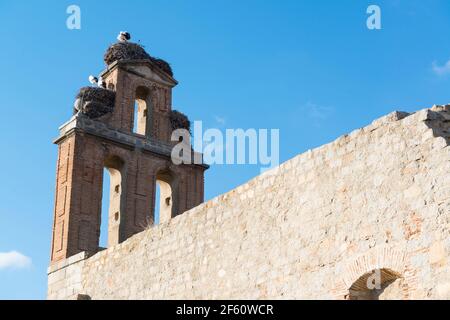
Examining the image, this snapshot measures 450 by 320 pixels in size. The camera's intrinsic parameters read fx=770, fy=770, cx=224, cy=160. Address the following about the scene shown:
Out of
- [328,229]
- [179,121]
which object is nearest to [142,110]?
[179,121]

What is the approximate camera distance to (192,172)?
53.0 ft

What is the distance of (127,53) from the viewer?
16.0 m

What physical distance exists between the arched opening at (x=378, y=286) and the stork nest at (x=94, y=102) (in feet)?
30.6

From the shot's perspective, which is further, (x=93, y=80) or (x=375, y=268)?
(x=93, y=80)

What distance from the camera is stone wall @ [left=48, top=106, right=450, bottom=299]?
6.11 meters

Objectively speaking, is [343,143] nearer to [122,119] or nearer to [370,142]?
[370,142]

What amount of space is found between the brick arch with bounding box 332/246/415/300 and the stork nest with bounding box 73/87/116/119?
30.1ft

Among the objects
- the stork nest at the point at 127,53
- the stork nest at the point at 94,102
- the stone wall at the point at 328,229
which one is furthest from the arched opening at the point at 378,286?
the stork nest at the point at 127,53

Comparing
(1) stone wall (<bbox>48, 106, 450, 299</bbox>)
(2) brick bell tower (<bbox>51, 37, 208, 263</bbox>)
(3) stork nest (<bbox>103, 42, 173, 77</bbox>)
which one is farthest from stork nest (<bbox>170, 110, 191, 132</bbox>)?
(1) stone wall (<bbox>48, 106, 450, 299</bbox>)

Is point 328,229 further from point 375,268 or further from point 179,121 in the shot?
point 179,121

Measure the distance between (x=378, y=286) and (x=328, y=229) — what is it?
30.8 inches

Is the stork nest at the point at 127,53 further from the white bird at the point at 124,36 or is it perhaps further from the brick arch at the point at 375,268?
the brick arch at the point at 375,268
